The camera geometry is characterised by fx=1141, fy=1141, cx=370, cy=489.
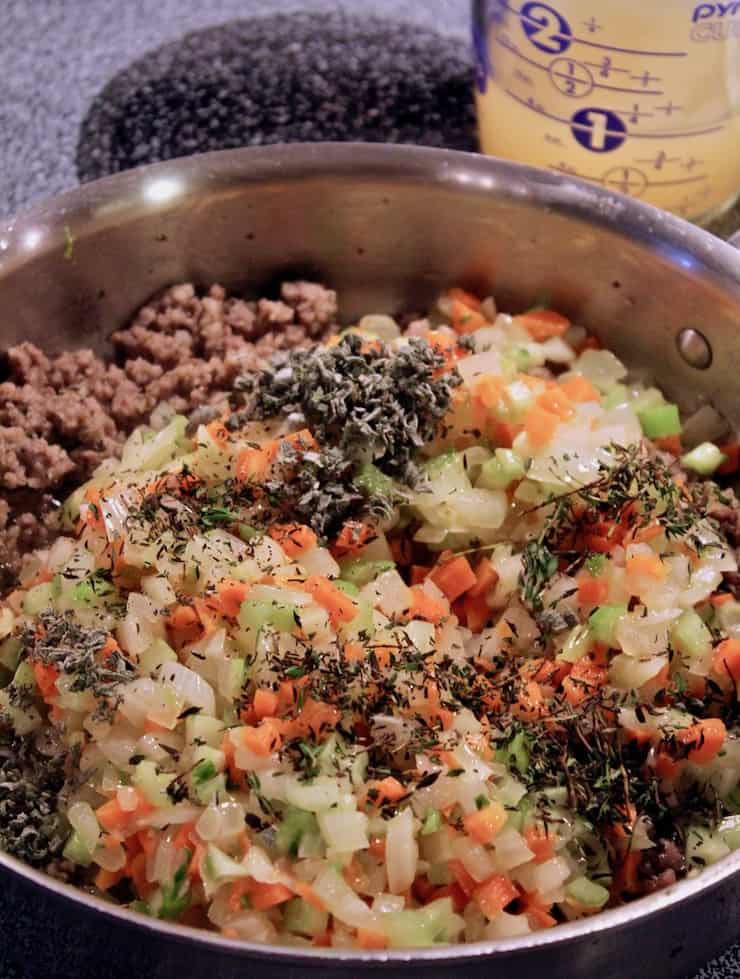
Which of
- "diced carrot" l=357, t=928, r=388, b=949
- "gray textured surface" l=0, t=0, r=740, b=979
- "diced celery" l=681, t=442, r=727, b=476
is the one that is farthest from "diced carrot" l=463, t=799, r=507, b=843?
"gray textured surface" l=0, t=0, r=740, b=979

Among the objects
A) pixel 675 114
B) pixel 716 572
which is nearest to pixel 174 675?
pixel 716 572

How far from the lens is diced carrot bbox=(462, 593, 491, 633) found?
51.2 inches

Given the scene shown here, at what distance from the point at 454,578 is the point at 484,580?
4 cm

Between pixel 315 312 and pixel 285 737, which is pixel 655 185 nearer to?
pixel 315 312

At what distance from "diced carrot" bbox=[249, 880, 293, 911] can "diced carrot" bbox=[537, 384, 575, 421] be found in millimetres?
647

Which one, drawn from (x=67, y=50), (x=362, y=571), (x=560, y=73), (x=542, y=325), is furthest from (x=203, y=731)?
(x=67, y=50)

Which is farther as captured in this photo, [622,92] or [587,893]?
[622,92]

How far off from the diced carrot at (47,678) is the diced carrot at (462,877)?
43 centimetres

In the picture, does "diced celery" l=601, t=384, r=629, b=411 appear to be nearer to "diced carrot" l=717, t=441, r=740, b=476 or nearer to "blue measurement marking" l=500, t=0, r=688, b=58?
"diced carrot" l=717, t=441, r=740, b=476

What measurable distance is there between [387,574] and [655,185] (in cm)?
78

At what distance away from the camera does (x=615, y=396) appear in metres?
1.50

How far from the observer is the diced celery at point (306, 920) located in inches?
39.9

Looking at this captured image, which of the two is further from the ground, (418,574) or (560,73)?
(560,73)

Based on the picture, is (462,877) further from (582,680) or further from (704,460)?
(704,460)
